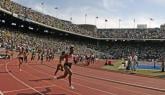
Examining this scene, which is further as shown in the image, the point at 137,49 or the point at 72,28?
the point at 137,49

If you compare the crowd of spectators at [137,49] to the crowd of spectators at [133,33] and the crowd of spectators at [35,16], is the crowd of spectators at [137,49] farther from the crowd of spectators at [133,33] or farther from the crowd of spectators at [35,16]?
the crowd of spectators at [35,16]

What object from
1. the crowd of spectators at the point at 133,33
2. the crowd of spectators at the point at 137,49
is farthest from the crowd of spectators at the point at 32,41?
the crowd of spectators at the point at 133,33

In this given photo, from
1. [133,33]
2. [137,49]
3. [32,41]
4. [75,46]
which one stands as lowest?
[137,49]

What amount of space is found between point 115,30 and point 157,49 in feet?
53.6

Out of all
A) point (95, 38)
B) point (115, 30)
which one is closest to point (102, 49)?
point (95, 38)

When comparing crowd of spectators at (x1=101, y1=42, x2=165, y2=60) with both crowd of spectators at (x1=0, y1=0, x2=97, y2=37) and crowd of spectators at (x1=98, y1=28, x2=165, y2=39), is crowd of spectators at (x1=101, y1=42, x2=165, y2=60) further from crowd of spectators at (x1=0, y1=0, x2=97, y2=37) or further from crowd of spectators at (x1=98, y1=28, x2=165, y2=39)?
crowd of spectators at (x1=0, y1=0, x2=97, y2=37)

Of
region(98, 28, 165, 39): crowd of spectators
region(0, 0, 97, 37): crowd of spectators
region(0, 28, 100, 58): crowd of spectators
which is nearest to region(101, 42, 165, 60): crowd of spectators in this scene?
region(98, 28, 165, 39): crowd of spectators

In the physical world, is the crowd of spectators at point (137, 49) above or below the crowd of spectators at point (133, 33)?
below

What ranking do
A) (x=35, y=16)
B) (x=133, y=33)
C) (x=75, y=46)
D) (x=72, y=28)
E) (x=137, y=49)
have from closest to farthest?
(x=35, y=16), (x=75, y=46), (x=72, y=28), (x=137, y=49), (x=133, y=33)

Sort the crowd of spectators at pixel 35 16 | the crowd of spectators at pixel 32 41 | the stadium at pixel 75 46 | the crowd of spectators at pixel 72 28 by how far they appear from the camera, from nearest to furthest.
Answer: the stadium at pixel 75 46 < the crowd of spectators at pixel 32 41 < the crowd of spectators at pixel 35 16 < the crowd of spectators at pixel 72 28

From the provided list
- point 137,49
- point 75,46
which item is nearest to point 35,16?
point 75,46

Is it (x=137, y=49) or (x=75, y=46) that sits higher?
(x=75, y=46)

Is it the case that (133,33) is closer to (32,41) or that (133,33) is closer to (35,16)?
(35,16)

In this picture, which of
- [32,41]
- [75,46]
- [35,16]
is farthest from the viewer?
[75,46]
